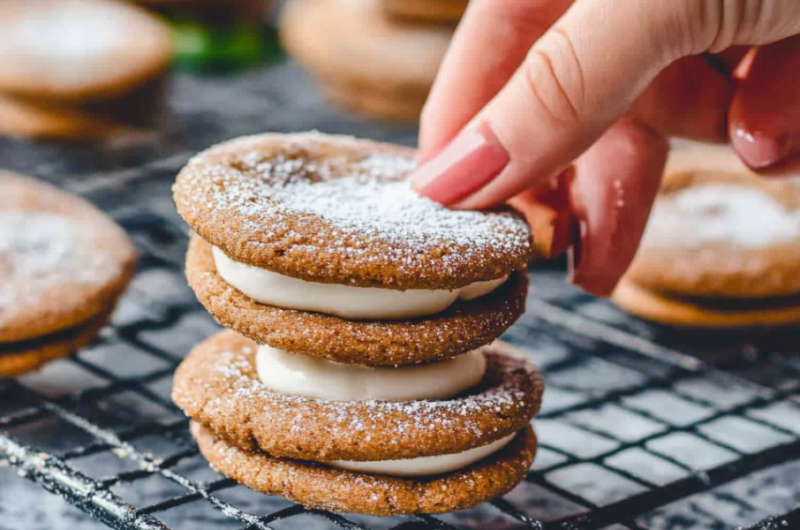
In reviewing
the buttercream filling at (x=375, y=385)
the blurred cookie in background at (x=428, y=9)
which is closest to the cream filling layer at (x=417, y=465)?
the buttercream filling at (x=375, y=385)

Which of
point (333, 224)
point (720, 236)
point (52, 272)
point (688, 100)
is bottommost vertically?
point (52, 272)

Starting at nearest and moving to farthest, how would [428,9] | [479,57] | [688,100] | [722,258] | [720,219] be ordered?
[479,57] < [688,100] < [722,258] < [720,219] < [428,9]

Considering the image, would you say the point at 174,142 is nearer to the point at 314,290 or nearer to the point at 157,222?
the point at 157,222

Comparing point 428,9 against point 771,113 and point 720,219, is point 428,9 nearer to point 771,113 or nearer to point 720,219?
point 720,219

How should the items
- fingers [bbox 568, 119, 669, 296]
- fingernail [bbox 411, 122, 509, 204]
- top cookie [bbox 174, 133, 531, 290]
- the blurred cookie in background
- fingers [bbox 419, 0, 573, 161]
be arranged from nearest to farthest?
1. top cookie [bbox 174, 133, 531, 290]
2. fingernail [bbox 411, 122, 509, 204]
3. fingers [bbox 419, 0, 573, 161]
4. fingers [bbox 568, 119, 669, 296]
5. the blurred cookie in background

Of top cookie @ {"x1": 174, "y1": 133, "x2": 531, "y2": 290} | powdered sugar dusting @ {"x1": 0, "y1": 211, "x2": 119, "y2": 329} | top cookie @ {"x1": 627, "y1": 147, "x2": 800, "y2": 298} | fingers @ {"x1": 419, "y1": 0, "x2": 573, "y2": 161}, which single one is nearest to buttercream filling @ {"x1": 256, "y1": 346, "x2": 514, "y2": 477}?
top cookie @ {"x1": 174, "y1": 133, "x2": 531, "y2": 290}

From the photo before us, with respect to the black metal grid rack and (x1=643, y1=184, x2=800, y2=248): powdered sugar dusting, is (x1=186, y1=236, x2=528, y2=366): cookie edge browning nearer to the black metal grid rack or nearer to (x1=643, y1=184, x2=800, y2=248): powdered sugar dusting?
the black metal grid rack

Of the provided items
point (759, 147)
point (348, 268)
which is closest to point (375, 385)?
point (348, 268)
